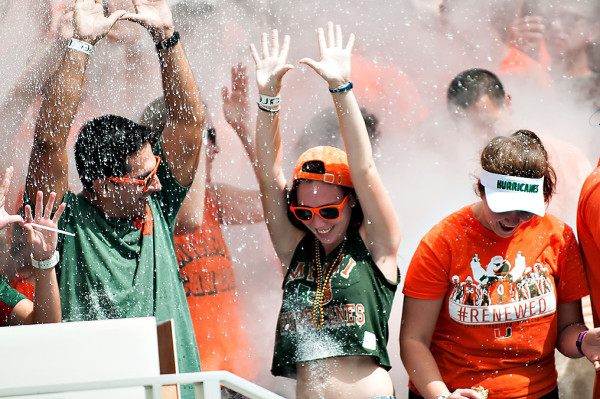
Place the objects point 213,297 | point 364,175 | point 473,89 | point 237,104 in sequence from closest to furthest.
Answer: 1. point 364,175
2. point 213,297
3. point 237,104
4. point 473,89

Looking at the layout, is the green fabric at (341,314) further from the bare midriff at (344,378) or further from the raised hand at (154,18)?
the raised hand at (154,18)

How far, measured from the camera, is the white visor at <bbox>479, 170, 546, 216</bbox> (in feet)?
8.93

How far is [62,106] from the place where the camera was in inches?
129

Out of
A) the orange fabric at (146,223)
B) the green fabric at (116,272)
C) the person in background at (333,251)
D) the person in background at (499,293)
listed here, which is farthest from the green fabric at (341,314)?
the orange fabric at (146,223)

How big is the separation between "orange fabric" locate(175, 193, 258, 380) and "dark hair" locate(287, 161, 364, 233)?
0.76 metres

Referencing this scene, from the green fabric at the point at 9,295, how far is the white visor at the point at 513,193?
72.5 inches

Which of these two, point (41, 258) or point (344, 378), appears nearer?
Result: point (344, 378)

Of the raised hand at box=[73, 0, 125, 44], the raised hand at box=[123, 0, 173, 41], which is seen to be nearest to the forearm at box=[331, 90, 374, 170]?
the raised hand at box=[123, 0, 173, 41]

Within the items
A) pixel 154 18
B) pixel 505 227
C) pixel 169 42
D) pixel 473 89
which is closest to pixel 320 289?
pixel 505 227

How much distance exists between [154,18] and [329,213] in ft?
3.93

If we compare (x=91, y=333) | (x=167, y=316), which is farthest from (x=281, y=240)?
(x=91, y=333)

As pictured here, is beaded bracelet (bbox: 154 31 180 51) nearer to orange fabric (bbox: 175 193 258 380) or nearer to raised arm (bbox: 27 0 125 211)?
raised arm (bbox: 27 0 125 211)

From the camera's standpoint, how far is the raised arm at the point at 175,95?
11.0 feet

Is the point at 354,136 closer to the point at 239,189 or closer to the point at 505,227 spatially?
the point at 505,227
